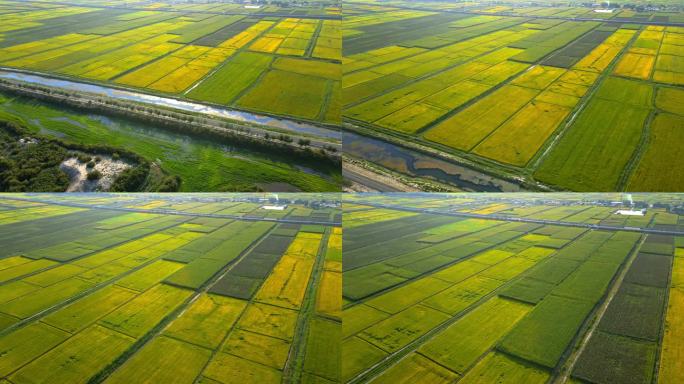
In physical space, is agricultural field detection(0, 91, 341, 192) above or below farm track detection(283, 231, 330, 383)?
above

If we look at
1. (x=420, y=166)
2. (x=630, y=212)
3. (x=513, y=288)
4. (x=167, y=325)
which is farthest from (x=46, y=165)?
(x=630, y=212)

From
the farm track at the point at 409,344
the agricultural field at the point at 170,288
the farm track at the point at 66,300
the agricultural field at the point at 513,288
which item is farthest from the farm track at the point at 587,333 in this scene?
the farm track at the point at 66,300

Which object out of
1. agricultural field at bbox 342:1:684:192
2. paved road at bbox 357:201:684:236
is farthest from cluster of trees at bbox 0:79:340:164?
agricultural field at bbox 342:1:684:192

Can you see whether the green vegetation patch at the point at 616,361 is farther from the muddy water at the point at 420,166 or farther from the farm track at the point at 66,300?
the farm track at the point at 66,300

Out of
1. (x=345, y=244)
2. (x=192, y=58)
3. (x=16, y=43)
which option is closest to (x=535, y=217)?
(x=345, y=244)

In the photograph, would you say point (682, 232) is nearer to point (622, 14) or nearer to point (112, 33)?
point (622, 14)

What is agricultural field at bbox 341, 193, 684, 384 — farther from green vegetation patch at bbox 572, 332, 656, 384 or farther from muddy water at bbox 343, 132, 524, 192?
muddy water at bbox 343, 132, 524, 192

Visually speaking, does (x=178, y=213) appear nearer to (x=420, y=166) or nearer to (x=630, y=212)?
(x=420, y=166)

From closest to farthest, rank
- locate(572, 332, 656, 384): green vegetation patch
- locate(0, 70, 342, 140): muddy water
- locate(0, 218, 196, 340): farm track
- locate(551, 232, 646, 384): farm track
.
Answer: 1. locate(572, 332, 656, 384): green vegetation patch
2. locate(551, 232, 646, 384): farm track
3. locate(0, 218, 196, 340): farm track
4. locate(0, 70, 342, 140): muddy water
